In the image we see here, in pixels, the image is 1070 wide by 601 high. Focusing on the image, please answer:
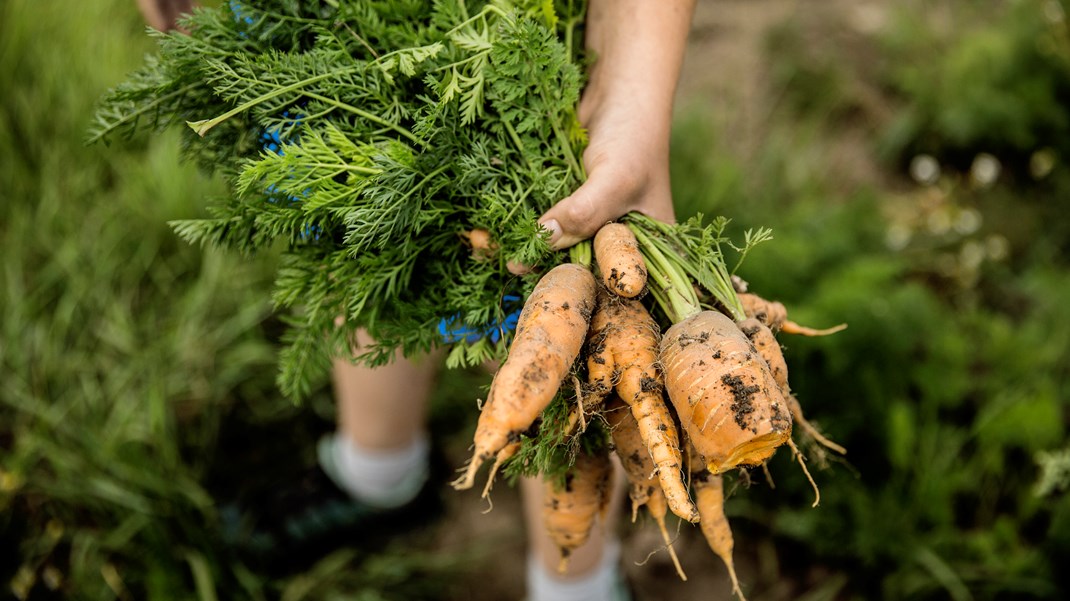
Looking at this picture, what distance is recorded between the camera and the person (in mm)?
1440

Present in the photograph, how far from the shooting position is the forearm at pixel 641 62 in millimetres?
1536

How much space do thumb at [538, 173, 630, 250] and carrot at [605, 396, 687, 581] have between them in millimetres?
338

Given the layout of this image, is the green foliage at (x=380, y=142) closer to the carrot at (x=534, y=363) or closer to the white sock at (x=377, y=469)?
the carrot at (x=534, y=363)

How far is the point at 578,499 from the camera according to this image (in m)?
1.55

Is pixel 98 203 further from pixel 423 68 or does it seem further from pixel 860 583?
pixel 860 583

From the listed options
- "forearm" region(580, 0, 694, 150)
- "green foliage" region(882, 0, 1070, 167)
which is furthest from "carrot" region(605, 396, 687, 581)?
"green foliage" region(882, 0, 1070, 167)

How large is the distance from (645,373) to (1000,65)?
2865 mm

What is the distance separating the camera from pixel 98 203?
9.73ft

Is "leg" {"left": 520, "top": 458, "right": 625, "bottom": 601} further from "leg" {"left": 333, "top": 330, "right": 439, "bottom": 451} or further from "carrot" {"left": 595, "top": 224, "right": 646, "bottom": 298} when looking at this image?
"carrot" {"left": 595, "top": 224, "right": 646, "bottom": 298}

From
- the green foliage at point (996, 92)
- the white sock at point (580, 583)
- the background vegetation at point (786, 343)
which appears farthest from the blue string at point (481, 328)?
the green foliage at point (996, 92)

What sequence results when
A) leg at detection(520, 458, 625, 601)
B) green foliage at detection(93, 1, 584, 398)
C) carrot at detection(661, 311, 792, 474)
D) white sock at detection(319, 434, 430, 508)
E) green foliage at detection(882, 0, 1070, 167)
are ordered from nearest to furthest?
carrot at detection(661, 311, 792, 474) → green foliage at detection(93, 1, 584, 398) → leg at detection(520, 458, 625, 601) → white sock at detection(319, 434, 430, 508) → green foliage at detection(882, 0, 1070, 167)

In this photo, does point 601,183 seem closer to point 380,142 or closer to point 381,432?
point 380,142

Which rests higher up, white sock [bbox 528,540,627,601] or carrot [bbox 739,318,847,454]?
carrot [bbox 739,318,847,454]

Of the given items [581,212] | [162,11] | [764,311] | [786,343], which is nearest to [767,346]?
[764,311]
